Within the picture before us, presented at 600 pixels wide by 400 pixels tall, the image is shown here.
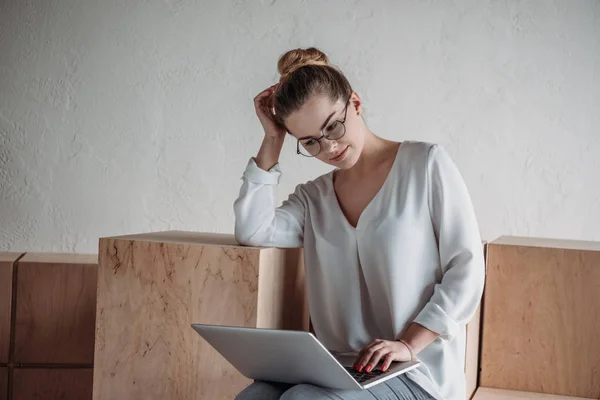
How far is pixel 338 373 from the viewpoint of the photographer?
1.50 metres

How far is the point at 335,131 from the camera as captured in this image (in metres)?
1.85

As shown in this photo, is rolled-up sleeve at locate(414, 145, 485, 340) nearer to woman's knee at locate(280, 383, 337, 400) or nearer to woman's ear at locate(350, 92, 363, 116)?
woman's ear at locate(350, 92, 363, 116)

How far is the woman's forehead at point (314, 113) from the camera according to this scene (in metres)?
1.82

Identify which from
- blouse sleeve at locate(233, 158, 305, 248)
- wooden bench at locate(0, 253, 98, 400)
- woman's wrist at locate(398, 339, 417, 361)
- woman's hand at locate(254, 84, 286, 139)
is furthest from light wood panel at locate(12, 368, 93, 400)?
woman's wrist at locate(398, 339, 417, 361)

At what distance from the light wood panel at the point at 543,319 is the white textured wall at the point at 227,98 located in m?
0.61

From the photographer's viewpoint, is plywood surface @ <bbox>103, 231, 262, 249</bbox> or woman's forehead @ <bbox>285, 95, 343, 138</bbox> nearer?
woman's forehead @ <bbox>285, 95, 343, 138</bbox>

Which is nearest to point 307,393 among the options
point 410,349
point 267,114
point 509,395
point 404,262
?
point 410,349

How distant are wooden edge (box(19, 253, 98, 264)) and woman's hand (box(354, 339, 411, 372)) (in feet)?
5.53

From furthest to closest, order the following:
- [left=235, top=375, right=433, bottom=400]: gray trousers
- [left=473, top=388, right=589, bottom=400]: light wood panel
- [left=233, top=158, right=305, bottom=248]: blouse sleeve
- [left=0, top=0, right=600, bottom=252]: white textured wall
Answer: [left=0, top=0, right=600, bottom=252]: white textured wall < [left=473, top=388, right=589, bottom=400]: light wood panel < [left=233, top=158, right=305, bottom=248]: blouse sleeve < [left=235, top=375, right=433, bottom=400]: gray trousers

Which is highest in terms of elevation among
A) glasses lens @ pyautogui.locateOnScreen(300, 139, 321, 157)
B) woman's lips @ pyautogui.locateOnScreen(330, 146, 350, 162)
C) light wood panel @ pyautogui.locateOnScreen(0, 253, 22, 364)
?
glasses lens @ pyautogui.locateOnScreen(300, 139, 321, 157)

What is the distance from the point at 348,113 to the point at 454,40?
1.50 m

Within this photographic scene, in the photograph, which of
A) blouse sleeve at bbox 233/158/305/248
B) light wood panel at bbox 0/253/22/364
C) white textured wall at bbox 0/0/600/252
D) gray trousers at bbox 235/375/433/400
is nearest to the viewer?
gray trousers at bbox 235/375/433/400

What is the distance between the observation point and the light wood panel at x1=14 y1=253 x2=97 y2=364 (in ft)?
10.0

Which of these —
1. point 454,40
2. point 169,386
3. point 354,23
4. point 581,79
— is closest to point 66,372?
point 169,386
